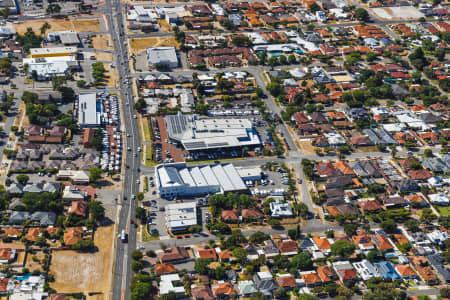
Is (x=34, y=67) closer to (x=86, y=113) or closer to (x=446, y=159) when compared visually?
(x=86, y=113)

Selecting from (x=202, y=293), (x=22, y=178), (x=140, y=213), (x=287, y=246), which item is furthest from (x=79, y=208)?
(x=287, y=246)

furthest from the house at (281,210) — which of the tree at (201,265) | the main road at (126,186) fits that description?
the main road at (126,186)

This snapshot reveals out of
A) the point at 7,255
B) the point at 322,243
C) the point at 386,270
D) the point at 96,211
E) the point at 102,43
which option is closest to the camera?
the point at 7,255

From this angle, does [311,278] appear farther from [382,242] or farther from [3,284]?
[3,284]

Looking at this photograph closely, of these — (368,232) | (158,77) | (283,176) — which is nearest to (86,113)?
(158,77)

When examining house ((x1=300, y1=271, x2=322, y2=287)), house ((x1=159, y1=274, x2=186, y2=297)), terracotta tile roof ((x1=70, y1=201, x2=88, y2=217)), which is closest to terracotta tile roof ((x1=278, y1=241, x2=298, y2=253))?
house ((x1=300, y1=271, x2=322, y2=287))

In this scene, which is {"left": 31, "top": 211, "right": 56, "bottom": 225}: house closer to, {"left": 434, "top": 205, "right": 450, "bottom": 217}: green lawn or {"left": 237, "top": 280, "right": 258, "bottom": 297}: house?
{"left": 237, "top": 280, "right": 258, "bottom": 297}: house
